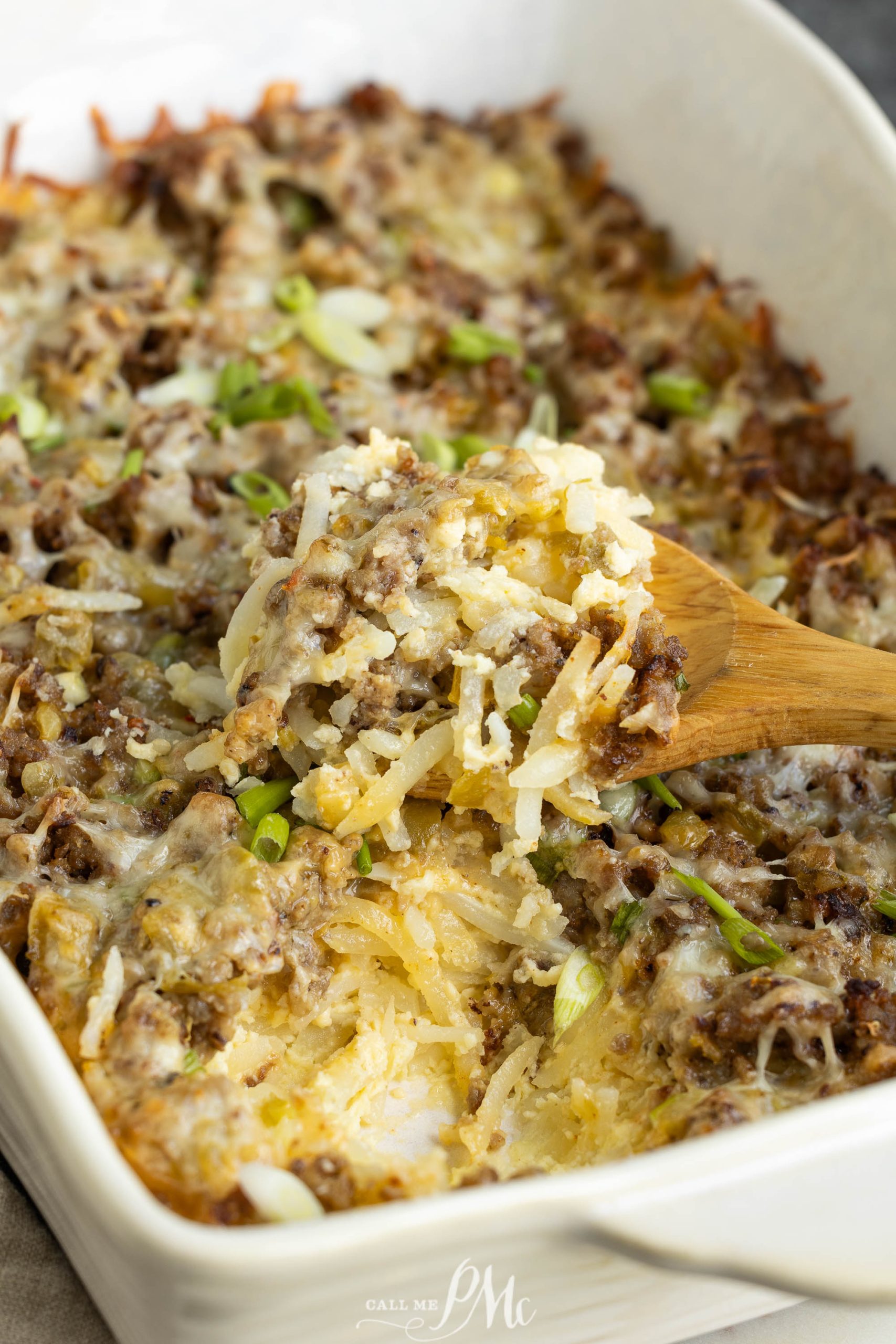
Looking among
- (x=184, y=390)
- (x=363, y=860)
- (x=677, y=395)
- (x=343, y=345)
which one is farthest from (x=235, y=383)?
(x=363, y=860)

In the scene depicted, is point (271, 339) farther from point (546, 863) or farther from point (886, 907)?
point (886, 907)

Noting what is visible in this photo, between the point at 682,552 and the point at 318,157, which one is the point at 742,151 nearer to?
the point at 318,157

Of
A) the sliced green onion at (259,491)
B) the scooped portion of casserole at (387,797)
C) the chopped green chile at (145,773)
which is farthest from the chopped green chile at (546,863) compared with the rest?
the sliced green onion at (259,491)

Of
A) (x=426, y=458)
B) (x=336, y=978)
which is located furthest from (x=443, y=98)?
(x=336, y=978)

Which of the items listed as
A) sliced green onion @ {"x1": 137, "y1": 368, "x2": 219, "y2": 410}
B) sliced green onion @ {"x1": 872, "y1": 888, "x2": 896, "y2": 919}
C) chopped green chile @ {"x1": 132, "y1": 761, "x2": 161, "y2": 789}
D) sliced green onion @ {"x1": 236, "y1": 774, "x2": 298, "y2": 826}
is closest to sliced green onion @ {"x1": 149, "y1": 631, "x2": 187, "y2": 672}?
chopped green chile @ {"x1": 132, "y1": 761, "x2": 161, "y2": 789}

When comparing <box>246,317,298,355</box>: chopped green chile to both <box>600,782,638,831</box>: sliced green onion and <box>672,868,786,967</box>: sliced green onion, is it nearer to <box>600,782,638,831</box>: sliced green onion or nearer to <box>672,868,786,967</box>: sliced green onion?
<box>600,782,638,831</box>: sliced green onion
